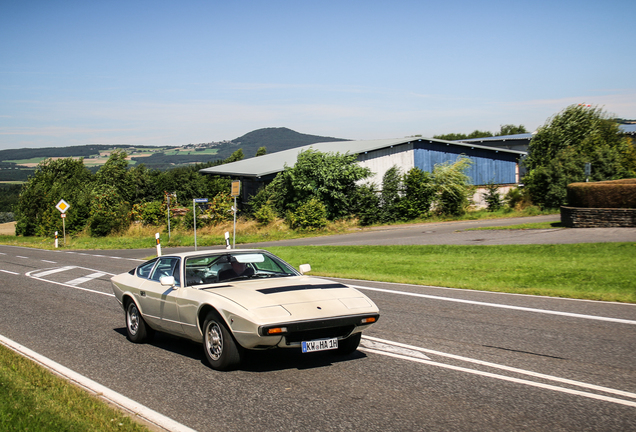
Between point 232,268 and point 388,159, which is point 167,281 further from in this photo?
point 388,159

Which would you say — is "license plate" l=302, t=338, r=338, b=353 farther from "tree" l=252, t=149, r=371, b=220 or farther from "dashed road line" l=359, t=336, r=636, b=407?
"tree" l=252, t=149, r=371, b=220

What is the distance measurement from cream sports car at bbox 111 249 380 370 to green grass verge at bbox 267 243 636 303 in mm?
6465

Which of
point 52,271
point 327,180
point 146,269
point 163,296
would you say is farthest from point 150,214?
point 163,296

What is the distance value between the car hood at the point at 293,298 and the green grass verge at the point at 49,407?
171cm

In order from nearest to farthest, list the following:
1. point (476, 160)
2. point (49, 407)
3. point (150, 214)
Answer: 1. point (49, 407)
2. point (150, 214)
3. point (476, 160)

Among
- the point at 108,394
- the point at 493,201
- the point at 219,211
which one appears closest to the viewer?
the point at 108,394

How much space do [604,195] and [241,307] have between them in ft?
72.4

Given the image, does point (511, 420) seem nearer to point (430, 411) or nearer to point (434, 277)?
point (430, 411)

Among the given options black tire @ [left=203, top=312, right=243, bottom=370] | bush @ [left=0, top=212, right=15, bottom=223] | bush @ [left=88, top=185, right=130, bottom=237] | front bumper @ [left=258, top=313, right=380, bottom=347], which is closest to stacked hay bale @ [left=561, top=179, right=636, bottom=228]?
front bumper @ [left=258, top=313, right=380, bottom=347]

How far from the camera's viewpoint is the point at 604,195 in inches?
924

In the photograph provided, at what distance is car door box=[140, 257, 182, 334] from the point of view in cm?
700

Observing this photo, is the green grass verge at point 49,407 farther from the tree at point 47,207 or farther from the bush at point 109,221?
the tree at point 47,207

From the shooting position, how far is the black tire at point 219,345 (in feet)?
19.7

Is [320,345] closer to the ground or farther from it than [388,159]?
closer to the ground
